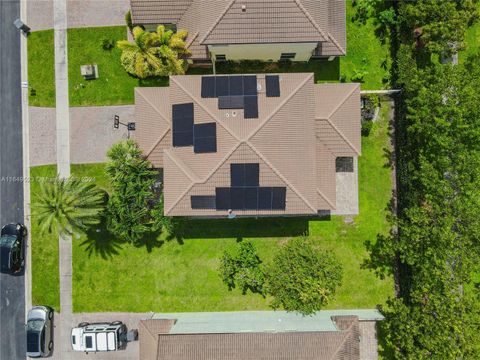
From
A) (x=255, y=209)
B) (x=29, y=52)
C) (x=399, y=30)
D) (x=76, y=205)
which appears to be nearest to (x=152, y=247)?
(x=76, y=205)

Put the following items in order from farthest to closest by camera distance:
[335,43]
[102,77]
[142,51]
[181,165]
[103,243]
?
1. [102,77]
2. [103,243]
3. [335,43]
4. [142,51]
5. [181,165]

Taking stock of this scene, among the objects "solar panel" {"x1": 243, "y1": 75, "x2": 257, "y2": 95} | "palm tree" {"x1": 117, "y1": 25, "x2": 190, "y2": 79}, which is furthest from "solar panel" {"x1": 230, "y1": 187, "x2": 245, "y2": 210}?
"palm tree" {"x1": 117, "y1": 25, "x2": 190, "y2": 79}

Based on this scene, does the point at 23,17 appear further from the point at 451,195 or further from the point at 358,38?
the point at 451,195

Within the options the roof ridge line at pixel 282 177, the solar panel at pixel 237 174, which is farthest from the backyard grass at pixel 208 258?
the solar panel at pixel 237 174

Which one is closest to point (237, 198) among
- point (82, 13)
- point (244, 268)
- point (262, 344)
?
point (244, 268)

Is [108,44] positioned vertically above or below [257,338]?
above

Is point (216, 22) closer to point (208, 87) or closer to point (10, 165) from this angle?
point (208, 87)

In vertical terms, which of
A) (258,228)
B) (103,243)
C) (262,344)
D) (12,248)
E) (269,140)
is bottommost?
(262,344)
